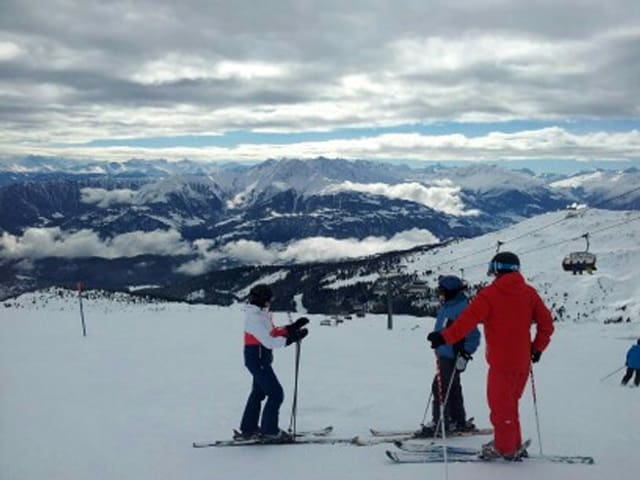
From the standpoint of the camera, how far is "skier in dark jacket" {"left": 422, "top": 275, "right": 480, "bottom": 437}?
9422mm

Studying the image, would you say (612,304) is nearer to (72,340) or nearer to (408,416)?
(72,340)

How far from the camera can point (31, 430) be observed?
11.0 meters

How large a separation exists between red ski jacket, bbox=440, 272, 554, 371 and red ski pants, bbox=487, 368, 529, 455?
0.14 m

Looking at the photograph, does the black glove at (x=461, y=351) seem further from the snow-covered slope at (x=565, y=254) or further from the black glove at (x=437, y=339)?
the snow-covered slope at (x=565, y=254)

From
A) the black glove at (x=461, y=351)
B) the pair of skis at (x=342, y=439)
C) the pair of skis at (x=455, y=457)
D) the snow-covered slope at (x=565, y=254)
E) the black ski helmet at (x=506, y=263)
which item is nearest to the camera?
the pair of skis at (x=455, y=457)

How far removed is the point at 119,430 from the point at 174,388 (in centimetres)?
465

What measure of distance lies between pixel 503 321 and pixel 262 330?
3.52 meters

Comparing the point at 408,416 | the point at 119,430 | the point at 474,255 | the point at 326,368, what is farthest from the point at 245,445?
the point at 474,255

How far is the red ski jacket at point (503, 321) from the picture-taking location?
7895 millimetres

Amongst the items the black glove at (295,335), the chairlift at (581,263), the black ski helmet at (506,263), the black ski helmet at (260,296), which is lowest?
the chairlift at (581,263)

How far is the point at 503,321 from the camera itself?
26.2ft

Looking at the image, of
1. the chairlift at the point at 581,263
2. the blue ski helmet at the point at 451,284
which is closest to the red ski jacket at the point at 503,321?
the blue ski helmet at the point at 451,284

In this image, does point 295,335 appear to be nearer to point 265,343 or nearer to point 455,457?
point 265,343

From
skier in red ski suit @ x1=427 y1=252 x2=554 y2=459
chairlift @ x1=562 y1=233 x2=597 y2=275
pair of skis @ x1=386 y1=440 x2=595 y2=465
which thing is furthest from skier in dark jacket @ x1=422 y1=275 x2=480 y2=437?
chairlift @ x1=562 y1=233 x2=597 y2=275
